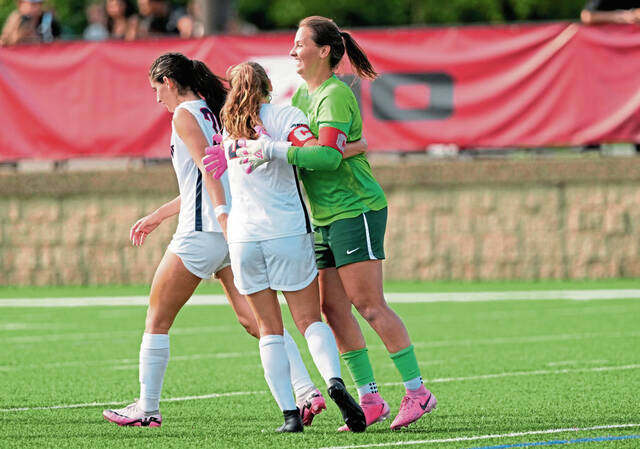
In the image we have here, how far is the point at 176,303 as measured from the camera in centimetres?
692

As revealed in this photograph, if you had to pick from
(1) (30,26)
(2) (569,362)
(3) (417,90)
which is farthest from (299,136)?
(1) (30,26)

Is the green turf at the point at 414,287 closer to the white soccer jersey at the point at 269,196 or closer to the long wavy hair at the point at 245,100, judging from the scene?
the white soccer jersey at the point at 269,196

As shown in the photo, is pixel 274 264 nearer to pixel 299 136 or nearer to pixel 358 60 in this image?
pixel 299 136

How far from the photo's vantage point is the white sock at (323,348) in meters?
6.52

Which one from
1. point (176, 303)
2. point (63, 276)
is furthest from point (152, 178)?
point (176, 303)

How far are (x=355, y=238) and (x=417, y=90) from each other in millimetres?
10197

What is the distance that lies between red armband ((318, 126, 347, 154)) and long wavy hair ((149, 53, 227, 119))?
2.78 ft

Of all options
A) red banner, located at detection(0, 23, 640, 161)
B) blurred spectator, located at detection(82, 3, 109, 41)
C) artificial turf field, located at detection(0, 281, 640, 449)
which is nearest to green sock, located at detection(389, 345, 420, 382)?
artificial turf field, located at detection(0, 281, 640, 449)

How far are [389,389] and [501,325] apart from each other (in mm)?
4032

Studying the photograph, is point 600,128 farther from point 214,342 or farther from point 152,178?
point 214,342

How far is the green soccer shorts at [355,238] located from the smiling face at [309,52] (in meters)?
0.80

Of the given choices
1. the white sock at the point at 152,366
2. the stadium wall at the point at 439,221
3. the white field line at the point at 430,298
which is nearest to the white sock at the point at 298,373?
the white sock at the point at 152,366

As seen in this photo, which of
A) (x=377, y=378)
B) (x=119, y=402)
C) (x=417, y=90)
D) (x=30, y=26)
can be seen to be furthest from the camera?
(x=30, y=26)

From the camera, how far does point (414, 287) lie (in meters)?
16.3
